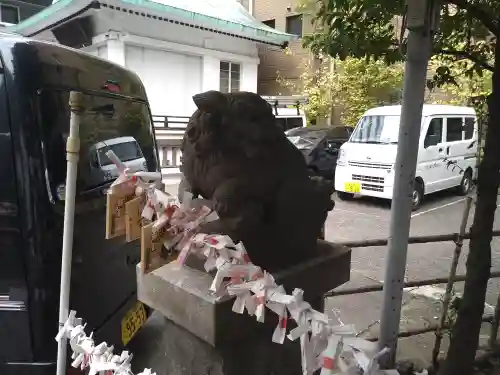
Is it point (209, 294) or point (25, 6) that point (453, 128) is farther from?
point (25, 6)

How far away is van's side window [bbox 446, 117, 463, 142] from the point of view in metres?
9.04

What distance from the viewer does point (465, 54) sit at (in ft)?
8.36

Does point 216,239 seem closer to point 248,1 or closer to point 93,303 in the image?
point 93,303

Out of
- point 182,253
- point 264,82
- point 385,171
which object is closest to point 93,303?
point 182,253

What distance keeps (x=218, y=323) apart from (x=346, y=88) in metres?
11.9

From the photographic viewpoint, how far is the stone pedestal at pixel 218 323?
1295 millimetres

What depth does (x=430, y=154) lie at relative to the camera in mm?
8609

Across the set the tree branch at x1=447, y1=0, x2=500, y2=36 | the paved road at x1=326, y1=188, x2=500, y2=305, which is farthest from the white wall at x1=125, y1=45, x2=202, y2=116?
the tree branch at x1=447, y1=0, x2=500, y2=36

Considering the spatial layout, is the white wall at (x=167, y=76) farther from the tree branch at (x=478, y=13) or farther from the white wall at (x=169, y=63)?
the tree branch at (x=478, y=13)

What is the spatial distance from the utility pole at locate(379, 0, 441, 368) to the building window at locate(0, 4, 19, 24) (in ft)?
46.4

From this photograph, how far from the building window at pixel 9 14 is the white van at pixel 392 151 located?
11.1 meters

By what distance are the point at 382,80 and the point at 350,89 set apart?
92cm

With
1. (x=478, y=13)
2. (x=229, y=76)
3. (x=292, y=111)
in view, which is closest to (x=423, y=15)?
(x=478, y=13)

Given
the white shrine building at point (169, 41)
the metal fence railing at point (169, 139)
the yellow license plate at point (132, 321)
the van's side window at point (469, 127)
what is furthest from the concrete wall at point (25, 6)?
the yellow license plate at point (132, 321)
